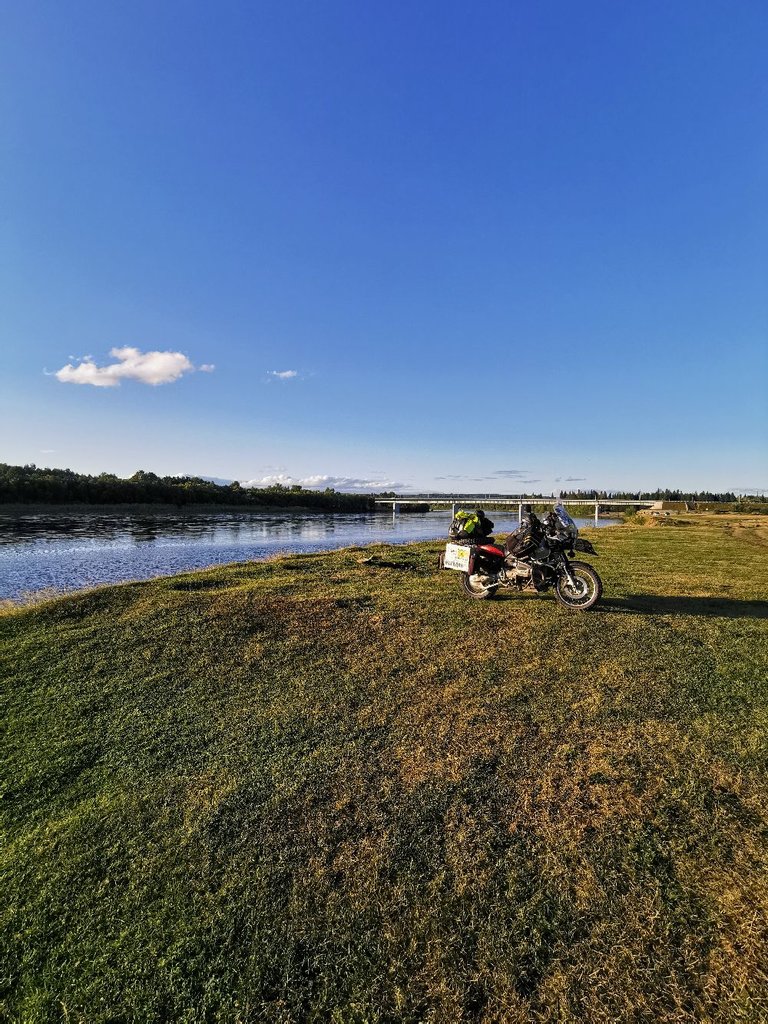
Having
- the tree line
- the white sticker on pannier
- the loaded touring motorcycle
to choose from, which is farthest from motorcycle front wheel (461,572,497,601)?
the tree line

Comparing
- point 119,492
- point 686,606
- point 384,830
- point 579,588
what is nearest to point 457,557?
point 579,588

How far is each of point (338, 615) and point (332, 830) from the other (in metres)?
4.98

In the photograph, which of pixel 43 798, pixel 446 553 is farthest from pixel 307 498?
pixel 43 798

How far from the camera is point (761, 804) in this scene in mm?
3580

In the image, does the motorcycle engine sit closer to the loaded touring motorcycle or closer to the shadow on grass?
the loaded touring motorcycle

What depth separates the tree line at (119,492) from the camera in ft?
210

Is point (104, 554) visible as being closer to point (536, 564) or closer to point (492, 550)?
point (492, 550)

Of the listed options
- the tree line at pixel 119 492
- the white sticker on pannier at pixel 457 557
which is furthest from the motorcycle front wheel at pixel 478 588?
the tree line at pixel 119 492

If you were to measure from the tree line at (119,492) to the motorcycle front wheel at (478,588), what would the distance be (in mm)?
68746

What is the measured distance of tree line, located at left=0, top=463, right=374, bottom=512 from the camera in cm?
6388

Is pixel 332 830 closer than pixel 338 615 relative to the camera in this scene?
Yes

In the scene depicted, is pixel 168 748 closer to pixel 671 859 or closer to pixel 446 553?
pixel 671 859

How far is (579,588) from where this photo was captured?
888cm

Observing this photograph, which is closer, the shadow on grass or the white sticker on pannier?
the shadow on grass
